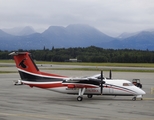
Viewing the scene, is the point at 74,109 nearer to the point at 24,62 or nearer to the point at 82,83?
the point at 82,83

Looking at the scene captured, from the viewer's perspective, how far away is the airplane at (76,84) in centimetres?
3203

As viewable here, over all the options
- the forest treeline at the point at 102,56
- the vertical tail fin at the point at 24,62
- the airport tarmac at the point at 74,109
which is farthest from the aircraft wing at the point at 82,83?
the forest treeline at the point at 102,56

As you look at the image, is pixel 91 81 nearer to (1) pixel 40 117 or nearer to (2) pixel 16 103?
(2) pixel 16 103

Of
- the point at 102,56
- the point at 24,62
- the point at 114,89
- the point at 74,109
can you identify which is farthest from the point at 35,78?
the point at 102,56

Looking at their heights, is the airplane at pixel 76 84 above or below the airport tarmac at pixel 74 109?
above

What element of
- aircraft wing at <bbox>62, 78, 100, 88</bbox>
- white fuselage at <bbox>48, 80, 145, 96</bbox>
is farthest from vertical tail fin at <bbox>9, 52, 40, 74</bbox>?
aircraft wing at <bbox>62, 78, 100, 88</bbox>

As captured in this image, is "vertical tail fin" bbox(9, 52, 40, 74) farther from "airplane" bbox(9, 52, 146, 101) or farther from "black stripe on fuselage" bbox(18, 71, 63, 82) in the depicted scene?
"black stripe on fuselage" bbox(18, 71, 63, 82)

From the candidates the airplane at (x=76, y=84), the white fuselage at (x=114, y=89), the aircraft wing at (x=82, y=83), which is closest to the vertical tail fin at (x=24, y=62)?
the airplane at (x=76, y=84)

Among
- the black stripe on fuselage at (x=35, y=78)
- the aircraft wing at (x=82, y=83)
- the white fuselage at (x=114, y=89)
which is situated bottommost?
the white fuselage at (x=114, y=89)

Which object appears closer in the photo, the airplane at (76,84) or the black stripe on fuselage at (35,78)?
the airplane at (76,84)

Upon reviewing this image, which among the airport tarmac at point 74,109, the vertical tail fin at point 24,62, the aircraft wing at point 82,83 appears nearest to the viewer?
the airport tarmac at point 74,109

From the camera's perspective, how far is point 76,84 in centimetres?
3209

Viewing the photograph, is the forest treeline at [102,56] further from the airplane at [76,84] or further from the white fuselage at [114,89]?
the airplane at [76,84]

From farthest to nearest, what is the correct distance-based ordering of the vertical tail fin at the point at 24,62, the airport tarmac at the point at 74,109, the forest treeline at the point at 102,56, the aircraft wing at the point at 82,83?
the forest treeline at the point at 102,56 < the vertical tail fin at the point at 24,62 < the aircraft wing at the point at 82,83 < the airport tarmac at the point at 74,109
